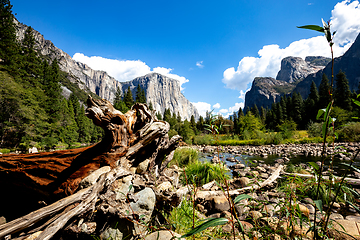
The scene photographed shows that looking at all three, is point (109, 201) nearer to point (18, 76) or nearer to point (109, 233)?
point (109, 233)

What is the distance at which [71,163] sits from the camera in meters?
3.30

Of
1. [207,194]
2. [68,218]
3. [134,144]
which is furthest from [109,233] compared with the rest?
[207,194]

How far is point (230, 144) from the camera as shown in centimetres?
2184

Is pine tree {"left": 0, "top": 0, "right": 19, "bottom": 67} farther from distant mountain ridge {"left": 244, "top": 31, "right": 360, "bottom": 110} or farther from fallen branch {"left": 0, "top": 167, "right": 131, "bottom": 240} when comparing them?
distant mountain ridge {"left": 244, "top": 31, "right": 360, "bottom": 110}

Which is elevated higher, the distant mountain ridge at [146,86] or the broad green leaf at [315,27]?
the distant mountain ridge at [146,86]

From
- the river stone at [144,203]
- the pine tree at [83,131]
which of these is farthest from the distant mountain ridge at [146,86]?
the river stone at [144,203]

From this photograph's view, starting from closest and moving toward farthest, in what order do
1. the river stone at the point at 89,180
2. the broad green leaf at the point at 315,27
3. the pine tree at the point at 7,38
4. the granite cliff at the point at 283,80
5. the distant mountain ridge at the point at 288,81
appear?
1. the broad green leaf at the point at 315,27
2. the river stone at the point at 89,180
3. the pine tree at the point at 7,38
4. the distant mountain ridge at the point at 288,81
5. the granite cliff at the point at 283,80

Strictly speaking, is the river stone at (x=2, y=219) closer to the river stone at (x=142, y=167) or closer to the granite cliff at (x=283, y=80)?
the river stone at (x=142, y=167)

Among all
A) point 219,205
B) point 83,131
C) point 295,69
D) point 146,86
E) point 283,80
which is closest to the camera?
point 219,205

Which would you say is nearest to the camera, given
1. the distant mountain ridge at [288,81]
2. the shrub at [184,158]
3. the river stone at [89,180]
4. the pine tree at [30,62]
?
the river stone at [89,180]

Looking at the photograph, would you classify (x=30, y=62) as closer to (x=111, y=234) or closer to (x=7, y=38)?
(x=7, y=38)

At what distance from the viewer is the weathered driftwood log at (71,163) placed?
308 centimetres

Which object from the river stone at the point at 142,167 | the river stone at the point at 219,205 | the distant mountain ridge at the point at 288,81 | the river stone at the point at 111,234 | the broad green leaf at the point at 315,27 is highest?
the distant mountain ridge at the point at 288,81

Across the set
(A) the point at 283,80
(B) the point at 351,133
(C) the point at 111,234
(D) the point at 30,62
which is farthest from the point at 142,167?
(A) the point at 283,80
